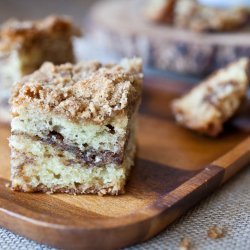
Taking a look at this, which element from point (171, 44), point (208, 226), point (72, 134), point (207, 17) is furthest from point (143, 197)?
point (207, 17)

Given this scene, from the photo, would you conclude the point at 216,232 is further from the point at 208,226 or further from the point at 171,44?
the point at 171,44

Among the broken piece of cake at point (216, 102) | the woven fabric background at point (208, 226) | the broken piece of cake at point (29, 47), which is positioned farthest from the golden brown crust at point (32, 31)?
the woven fabric background at point (208, 226)

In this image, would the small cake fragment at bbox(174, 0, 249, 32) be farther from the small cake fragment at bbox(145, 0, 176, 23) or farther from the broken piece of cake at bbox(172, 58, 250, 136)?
the broken piece of cake at bbox(172, 58, 250, 136)

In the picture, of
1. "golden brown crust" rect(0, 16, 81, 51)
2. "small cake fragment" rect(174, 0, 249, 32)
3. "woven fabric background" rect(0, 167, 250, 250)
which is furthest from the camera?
"small cake fragment" rect(174, 0, 249, 32)

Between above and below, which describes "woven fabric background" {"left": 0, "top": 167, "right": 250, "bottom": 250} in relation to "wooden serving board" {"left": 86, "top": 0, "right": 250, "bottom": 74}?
below

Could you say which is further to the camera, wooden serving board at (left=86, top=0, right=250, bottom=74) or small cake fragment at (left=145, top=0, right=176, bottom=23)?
small cake fragment at (left=145, top=0, right=176, bottom=23)

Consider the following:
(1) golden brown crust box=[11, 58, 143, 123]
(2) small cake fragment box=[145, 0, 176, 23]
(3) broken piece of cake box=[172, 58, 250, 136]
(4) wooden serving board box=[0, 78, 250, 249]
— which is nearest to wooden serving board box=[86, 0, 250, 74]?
(2) small cake fragment box=[145, 0, 176, 23]

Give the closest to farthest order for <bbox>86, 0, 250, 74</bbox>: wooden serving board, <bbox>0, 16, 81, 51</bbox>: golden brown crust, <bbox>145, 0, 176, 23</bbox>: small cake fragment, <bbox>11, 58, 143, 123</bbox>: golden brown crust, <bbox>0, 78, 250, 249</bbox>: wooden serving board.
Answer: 1. <bbox>0, 78, 250, 249</bbox>: wooden serving board
2. <bbox>11, 58, 143, 123</bbox>: golden brown crust
3. <bbox>0, 16, 81, 51</bbox>: golden brown crust
4. <bbox>86, 0, 250, 74</bbox>: wooden serving board
5. <bbox>145, 0, 176, 23</bbox>: small cake fragment
